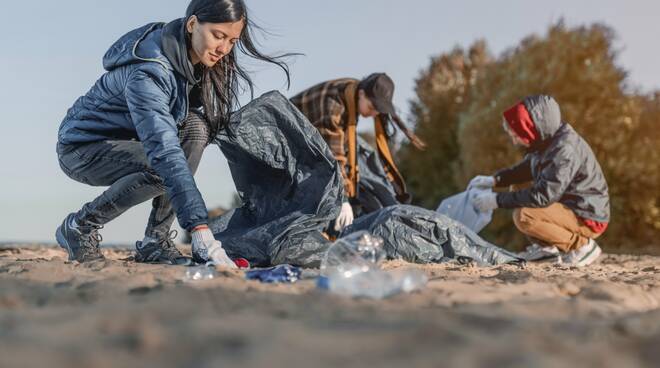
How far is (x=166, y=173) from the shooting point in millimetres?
3340

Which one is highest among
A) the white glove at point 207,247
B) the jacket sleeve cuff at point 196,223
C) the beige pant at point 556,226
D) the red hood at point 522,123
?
the red hood at point 522,123

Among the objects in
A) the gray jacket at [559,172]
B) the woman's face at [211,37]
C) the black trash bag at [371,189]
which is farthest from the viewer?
the black trash bag at [371,189]

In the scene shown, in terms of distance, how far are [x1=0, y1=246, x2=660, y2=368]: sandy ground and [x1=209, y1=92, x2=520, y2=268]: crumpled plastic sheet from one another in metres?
1.62

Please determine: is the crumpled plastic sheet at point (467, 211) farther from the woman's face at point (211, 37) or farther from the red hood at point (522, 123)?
the woman's face at point (211, 37)

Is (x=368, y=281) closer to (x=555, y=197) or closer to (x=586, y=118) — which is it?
(x=555, y=197)

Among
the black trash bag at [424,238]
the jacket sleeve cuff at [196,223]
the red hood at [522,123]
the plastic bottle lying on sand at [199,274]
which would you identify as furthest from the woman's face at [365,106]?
the plastic bottle lying on sand at [199,274]

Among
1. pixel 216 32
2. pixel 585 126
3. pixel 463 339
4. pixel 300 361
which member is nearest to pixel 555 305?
pixel 463 339

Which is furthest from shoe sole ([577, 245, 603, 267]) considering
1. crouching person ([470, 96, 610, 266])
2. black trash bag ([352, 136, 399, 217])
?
black trash bag ([352, 136, 399, 217])

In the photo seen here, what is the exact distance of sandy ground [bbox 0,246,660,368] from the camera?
56.5 inches

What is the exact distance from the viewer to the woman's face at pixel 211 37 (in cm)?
353

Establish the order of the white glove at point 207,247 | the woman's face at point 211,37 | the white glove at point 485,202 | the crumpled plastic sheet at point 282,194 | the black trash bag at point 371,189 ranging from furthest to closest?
the black trash bag at point 371,189 < the white glove at point 485,202 < the crumpled plastic sheet at point 282,194 < the woman's face at point 211,37 < the white glove at point 207,247

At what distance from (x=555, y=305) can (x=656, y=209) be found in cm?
946

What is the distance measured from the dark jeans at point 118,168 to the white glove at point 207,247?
696 mm

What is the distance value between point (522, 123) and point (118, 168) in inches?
126
